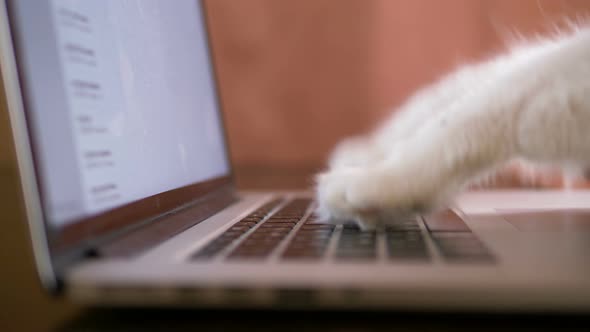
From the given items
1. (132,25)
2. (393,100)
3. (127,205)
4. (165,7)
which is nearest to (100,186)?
(127,205)

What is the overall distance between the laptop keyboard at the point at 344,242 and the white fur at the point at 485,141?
0.09 ft

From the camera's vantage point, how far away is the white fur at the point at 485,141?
0.48m

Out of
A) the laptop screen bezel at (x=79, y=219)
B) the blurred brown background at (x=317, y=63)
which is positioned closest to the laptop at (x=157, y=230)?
the laptop screen bezel at (x=79, y=219)

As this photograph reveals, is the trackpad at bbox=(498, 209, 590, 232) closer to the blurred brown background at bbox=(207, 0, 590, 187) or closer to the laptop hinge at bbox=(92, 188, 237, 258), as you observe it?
the laptop hinge at bbox=(92, 188, 237, 258)

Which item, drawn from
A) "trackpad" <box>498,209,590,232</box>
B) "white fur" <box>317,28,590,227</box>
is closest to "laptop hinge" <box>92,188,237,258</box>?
"white fur" <box>317,28,590,227</box>

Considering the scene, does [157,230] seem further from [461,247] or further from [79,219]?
[461,247]

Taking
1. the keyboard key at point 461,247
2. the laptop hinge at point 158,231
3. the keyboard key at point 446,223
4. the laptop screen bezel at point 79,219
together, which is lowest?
the keyboard key at point 446,223

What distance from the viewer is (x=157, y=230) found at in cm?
48

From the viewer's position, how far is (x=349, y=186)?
484 millimetres

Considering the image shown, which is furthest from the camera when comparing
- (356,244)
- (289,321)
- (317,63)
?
(317,63)

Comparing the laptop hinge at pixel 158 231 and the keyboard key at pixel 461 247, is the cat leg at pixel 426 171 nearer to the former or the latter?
the keyboard key at pixel 461 247

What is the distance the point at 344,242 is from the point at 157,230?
17 cm

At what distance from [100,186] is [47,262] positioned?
3.8 inches

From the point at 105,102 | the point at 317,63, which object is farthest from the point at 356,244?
the point at 317,63
